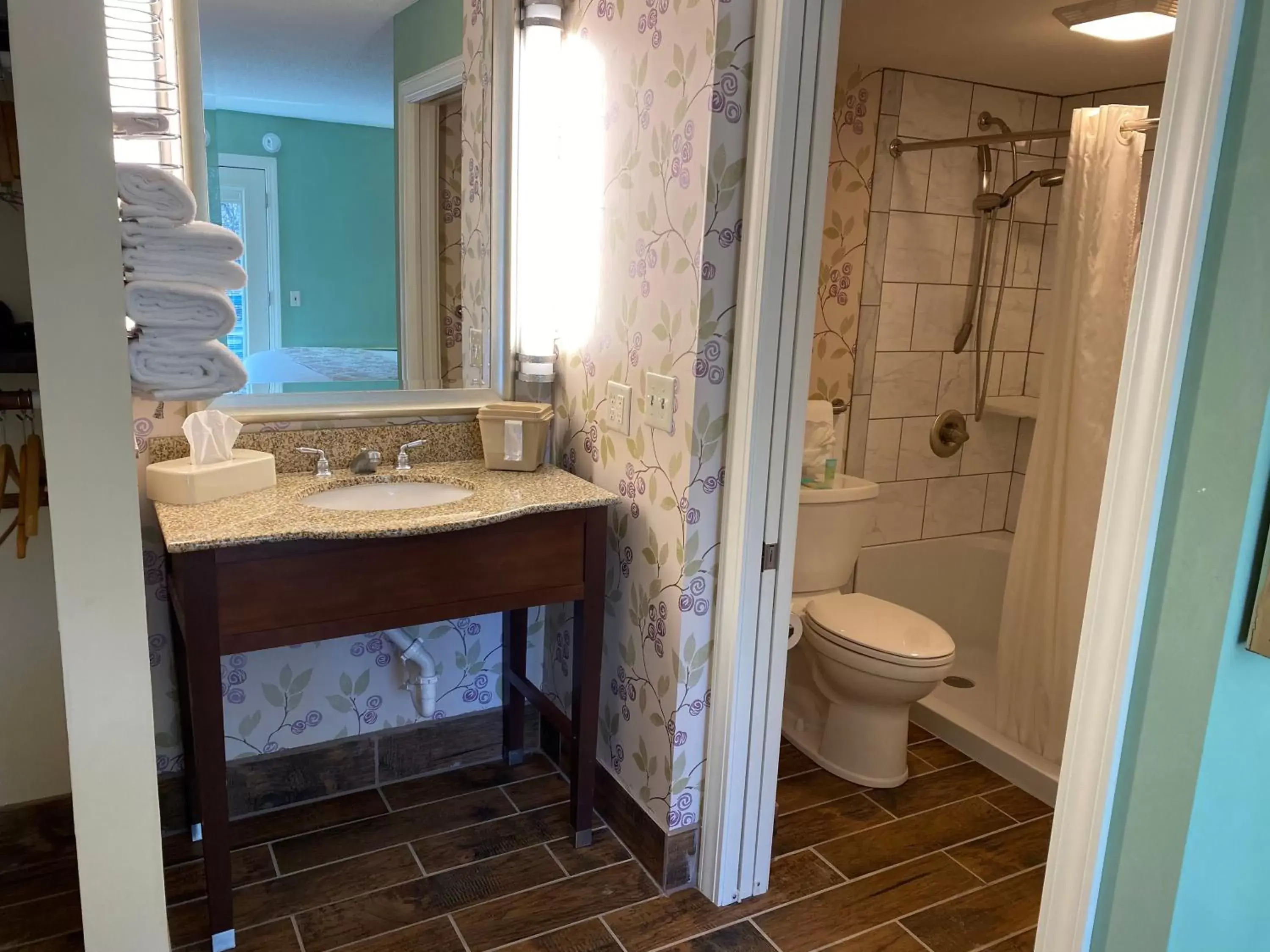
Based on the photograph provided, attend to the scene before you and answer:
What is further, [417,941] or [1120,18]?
[1120,18]

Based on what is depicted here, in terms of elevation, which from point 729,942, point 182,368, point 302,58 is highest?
point 302,58

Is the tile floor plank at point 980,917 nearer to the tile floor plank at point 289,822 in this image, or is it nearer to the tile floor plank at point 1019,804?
the tile floor plank at point 1019,804

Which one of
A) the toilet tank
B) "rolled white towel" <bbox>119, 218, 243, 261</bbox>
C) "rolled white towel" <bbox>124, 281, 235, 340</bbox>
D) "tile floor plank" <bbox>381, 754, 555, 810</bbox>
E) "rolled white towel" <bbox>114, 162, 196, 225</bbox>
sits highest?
"rolled white towel" <bbox>114, 162, 196, 225</bbox>

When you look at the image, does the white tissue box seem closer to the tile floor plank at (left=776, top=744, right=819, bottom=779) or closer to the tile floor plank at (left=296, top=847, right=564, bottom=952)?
the tile floor plank at (left=296, top=847, right=564, bottom=952)

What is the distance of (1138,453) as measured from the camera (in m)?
1.08

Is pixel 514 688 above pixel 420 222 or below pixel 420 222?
below

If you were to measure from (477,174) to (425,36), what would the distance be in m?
0.33

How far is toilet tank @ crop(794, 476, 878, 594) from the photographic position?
2803mm

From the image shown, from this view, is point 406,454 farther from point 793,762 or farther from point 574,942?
point 793,762

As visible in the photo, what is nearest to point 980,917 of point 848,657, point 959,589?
point 848,657

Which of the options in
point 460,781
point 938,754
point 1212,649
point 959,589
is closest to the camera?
point 1212,649

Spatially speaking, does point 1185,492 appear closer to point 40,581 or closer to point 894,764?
point 894,764

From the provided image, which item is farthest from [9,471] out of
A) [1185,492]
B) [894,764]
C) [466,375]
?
[894,764]

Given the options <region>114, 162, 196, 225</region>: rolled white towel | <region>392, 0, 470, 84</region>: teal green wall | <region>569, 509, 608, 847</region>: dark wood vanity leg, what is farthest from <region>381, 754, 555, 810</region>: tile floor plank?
<region>392, 0, 470, 84</region>: teal green wall
